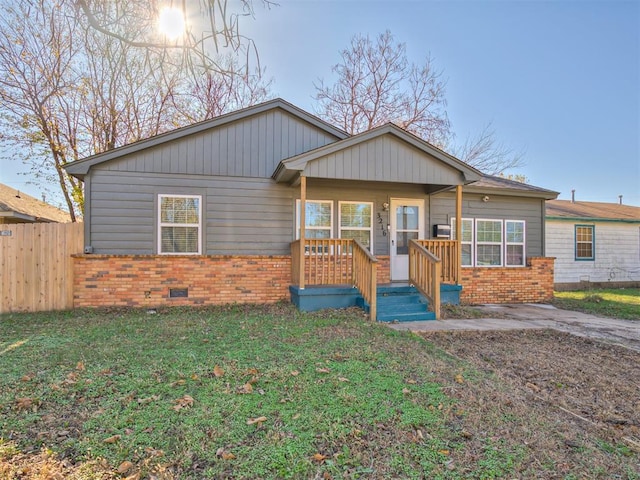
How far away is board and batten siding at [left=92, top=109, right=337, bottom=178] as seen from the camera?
7.54 metres

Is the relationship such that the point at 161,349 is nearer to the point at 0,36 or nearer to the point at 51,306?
the point at 51,306

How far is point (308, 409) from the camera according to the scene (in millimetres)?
2852

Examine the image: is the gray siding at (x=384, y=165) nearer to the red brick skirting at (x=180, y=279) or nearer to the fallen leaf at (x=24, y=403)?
the red brick skirting at (x=180, y=279)

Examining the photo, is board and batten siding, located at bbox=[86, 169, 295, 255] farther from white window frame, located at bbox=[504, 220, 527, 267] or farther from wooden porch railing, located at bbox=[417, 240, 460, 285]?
white window frame, located at bbox=[504, 220, 527, 267]

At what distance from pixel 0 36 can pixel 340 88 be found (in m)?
12.4

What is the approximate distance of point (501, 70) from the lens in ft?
37.7

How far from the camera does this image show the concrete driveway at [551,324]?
18.8ft

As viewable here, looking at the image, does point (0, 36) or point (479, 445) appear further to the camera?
point (0, 36)

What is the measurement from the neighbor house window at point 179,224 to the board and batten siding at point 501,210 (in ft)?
19.1

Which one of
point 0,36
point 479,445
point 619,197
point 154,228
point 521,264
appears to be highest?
point 0,36

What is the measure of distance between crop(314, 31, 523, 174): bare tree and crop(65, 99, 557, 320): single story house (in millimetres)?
8848

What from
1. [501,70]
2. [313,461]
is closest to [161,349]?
[313,461]

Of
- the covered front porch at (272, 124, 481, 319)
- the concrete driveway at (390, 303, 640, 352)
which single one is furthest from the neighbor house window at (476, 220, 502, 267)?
the concrete driveway at (390, 303, 640, 352)

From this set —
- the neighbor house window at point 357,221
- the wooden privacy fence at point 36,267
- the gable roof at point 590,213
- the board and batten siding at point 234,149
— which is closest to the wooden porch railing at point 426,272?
the neighbor house window at point 357,221
